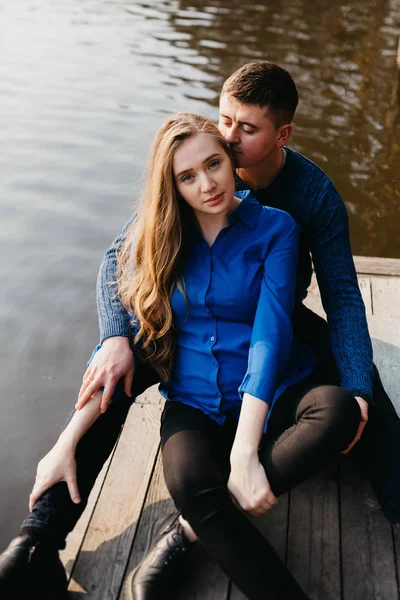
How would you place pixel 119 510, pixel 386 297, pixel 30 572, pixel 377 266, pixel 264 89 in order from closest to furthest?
pixel 30 572 → pixel 119 510 → pixel 264 89 → pixel 386 297 → pixel 377 266

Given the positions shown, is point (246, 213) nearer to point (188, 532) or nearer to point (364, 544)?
point (188, 532)

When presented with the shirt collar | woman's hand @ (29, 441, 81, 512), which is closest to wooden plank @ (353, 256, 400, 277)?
the shirt collar

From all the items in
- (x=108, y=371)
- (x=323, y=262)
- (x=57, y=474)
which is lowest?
(x=57, y=474)

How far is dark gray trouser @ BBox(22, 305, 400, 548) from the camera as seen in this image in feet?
6.59

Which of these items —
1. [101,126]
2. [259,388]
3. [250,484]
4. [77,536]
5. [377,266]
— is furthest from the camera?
[101,126]

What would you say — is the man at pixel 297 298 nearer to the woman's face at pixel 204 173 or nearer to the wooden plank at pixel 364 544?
the wooden plank at pixel 364 544

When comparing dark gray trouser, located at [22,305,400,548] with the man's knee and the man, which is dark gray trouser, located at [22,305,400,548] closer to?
the man

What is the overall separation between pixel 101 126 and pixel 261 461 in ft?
18.8

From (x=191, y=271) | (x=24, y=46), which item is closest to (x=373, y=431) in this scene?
(x=191, y=271)

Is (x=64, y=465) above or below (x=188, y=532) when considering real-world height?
above

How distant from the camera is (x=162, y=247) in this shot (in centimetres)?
233

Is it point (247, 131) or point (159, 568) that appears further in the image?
point (247, 131)

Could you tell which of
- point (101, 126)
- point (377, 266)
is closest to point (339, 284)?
point (377, 266)

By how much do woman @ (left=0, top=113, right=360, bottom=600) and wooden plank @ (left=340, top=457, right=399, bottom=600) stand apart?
371 millimetres
